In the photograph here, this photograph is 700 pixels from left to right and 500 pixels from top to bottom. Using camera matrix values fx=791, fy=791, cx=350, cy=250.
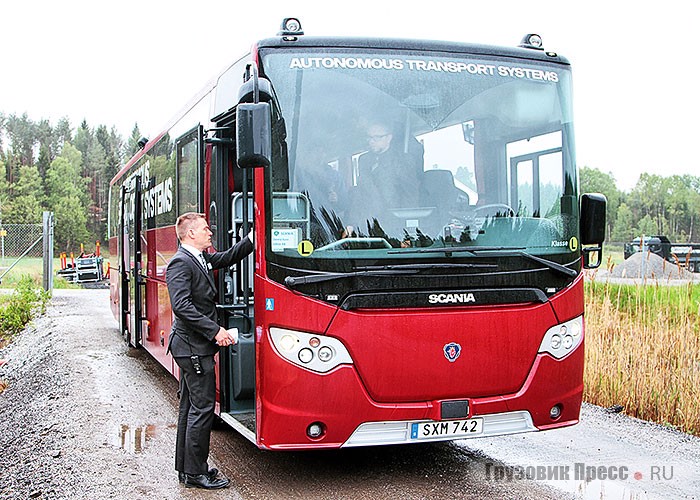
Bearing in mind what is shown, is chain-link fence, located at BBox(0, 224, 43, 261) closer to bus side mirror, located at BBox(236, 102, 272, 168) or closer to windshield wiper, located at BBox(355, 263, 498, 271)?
bus side mirror, located at BBox(236, 102, 272, 168)

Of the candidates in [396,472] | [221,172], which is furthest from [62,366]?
[396,472]

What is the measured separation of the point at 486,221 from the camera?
18.4 feet

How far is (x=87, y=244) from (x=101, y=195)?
14011mm

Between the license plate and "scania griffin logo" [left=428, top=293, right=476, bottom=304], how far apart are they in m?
0.82

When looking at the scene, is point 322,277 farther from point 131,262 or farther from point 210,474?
point 131,262

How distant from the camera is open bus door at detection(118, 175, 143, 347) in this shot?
37.2 ft

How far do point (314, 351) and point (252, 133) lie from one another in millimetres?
1481

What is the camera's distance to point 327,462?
21.0 ft

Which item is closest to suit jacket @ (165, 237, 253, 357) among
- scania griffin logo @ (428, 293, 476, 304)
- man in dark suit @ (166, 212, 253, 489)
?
man in dark suit @ (166, 212, 253, 489)

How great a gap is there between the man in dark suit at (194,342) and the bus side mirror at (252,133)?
92 centimetres

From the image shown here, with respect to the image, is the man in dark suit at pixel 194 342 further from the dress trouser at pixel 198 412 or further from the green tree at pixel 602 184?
the green tree at pixel 602 184

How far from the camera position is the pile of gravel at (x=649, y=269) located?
10.4 metres

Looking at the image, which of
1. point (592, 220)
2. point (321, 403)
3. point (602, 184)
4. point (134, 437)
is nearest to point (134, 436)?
point (134, 437)

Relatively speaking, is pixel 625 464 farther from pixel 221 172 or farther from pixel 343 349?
pixel 221 172
